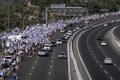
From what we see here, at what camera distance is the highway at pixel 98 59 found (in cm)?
5856

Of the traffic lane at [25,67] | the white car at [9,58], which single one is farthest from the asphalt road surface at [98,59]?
the white car at [9,58]

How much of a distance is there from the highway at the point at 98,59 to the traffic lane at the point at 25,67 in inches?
302

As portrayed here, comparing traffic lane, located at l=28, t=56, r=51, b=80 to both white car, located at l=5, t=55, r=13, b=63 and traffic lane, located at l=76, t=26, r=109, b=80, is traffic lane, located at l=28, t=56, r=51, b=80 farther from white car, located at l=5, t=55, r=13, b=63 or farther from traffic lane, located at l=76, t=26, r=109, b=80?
traffic lane, located at l=76, t=26, r=109, b=80

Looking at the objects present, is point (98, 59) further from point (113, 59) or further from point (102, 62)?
point (102, 62)

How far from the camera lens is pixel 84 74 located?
52.8 m

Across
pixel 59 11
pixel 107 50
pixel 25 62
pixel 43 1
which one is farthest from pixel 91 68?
pixel 43 1

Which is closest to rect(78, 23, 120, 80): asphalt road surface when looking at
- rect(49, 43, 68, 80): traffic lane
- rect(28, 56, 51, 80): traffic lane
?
rect(49, 43, 68, 80): traffic lane

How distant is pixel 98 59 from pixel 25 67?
18975 millimetres

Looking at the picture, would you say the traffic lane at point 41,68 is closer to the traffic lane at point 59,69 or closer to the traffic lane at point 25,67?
the traffic lane at point 25,67

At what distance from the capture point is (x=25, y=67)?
6206cm

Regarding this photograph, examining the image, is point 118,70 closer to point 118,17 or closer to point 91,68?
point 91,68

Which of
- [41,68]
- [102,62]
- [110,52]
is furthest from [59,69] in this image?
[110,52]

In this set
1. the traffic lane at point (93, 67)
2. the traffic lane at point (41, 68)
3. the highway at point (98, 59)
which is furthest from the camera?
the highway at point (98, 59)

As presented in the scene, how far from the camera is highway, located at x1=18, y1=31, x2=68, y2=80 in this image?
54031 millimetres
